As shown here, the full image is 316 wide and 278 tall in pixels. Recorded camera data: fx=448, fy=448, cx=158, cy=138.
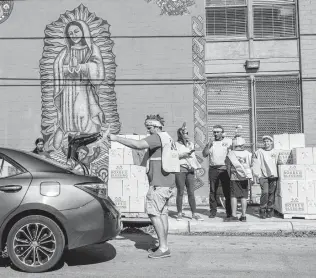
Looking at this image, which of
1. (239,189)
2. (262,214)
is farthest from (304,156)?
(239,189)

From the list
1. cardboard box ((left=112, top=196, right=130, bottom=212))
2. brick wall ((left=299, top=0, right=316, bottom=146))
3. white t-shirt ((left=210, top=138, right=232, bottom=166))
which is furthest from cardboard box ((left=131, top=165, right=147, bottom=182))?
brick wall ((left=299, top=0, right=316, bottom=146))

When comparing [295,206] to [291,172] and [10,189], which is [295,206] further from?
[10,189]

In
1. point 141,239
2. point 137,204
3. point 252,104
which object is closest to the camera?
point 141,239

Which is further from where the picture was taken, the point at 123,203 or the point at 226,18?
the point at 226,18

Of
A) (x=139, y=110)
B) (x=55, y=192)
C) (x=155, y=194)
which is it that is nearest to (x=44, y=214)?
(x=55, y=192)

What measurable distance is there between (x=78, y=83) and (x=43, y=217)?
720 centimetres

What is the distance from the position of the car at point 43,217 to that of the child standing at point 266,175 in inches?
179

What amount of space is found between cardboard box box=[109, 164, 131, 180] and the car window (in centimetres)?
365

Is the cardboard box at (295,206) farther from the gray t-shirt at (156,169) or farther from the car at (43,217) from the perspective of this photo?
the car at (43,217)

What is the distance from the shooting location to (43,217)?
5.15m

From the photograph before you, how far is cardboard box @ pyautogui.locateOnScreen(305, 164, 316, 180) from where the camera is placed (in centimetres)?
883

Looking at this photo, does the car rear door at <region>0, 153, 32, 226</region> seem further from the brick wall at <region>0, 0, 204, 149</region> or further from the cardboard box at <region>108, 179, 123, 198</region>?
the brick wall at <region>0, 0, 204, 149</region>

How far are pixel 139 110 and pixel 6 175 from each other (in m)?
6.67

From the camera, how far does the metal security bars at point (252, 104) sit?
1171 cm
